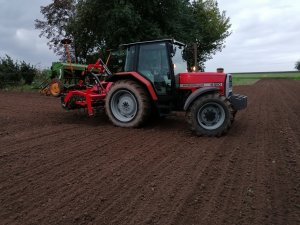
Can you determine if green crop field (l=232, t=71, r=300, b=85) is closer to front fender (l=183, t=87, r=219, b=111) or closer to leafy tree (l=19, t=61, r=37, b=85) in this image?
leafy tree (l=19, t=61, r=37, b=85)

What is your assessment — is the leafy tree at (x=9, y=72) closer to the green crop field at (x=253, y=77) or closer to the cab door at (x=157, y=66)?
the cab door at (x=157, y=66)

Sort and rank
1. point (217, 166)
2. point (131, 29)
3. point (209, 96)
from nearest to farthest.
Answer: point (217, 166)
point (209, 96)
point (131, 29)

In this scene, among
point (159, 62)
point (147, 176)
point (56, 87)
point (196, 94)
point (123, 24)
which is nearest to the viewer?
point (147, 176)

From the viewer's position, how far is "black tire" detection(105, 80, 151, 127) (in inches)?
340

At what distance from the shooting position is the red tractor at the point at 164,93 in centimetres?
792

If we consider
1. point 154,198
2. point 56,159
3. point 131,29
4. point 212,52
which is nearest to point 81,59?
point 131,29

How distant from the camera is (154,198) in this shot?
14.8 ft

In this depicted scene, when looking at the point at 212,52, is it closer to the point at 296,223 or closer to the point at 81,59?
the point at 81,59

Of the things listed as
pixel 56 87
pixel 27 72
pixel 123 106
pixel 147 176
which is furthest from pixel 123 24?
pixel 147 176

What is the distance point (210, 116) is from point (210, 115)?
2cm

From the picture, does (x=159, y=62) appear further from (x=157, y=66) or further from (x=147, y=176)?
(x=147, y=176)

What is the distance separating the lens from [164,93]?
8562mm

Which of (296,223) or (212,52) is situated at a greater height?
(212,52)

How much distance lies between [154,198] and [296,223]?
156 cm
